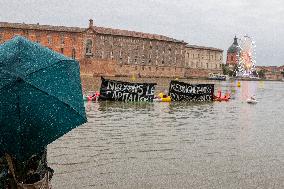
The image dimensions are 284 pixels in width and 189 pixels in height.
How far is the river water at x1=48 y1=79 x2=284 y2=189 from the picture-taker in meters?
8.51

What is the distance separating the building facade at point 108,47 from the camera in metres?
100

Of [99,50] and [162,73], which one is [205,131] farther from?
[162,73]

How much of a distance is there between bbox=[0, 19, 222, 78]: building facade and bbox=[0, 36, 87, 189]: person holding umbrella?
94745 millimetres

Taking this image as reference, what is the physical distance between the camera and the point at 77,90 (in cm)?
387

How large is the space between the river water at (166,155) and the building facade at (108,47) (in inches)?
3266

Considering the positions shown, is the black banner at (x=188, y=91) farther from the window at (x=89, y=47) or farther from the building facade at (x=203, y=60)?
the building facade at (x=203, y=60)

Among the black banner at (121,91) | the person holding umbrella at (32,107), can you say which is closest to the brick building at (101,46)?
the black banner at (121,91)

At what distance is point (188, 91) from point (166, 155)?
2062 cm

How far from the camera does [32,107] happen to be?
3.44 metres

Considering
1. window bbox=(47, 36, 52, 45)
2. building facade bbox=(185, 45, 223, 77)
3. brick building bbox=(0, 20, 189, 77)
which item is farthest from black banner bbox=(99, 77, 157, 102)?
building facade bbox=(185, 45, 223, 77)

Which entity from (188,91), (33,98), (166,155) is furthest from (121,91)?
(33,98)

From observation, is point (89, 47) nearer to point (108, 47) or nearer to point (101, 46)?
point (101, 46)

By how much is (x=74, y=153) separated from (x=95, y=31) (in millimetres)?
92979

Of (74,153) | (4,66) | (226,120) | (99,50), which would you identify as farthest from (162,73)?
(4,66)
